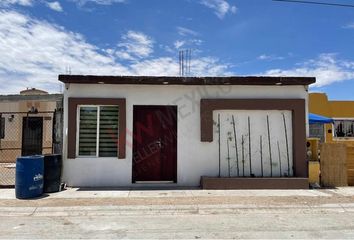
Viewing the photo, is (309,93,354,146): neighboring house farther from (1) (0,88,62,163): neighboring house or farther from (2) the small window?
(2) the small window

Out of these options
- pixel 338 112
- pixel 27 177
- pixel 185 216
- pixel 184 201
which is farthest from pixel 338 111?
pixel 27 177

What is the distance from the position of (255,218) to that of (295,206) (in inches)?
62.3

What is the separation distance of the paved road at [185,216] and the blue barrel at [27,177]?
1.27 feet

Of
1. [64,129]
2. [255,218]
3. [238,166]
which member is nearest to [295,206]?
[255,218]

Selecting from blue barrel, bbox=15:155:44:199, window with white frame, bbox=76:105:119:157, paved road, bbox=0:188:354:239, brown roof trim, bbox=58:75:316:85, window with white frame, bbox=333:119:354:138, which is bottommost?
paved road, bbox=0:188:354:239

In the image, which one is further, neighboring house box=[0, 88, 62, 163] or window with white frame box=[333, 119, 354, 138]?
window with white frame box=[333, 119, 354, 138]

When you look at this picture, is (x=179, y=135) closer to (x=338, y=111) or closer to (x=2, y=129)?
(x=2, y=129)

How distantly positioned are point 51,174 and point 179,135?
402 cm

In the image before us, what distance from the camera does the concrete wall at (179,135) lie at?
1177 centimetres

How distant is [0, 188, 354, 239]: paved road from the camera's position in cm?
682

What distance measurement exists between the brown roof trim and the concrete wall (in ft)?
0.78

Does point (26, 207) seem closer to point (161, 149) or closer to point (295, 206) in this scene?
point (161, 149)

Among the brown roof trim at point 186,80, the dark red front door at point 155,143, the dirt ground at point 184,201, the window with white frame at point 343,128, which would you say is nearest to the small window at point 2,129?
the brown roof trim at point 186,80

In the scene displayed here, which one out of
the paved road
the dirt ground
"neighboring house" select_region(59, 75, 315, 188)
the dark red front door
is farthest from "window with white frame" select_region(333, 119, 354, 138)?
the dark red front door
